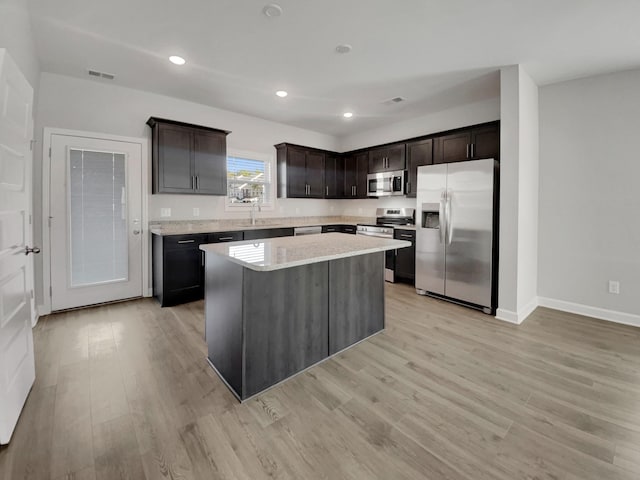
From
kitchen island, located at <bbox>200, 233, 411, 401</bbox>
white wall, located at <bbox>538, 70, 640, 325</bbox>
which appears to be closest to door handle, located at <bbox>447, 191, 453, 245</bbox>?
white wall, located at <bbox>538, 70, 640, 325</bbox>

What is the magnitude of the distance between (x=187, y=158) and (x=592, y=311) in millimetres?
5423

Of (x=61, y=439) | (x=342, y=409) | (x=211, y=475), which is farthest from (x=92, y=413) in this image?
(x=342, y=409)

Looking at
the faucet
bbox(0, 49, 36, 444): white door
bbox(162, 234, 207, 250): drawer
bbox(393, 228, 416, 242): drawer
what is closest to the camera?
bbox(0, 49, 36, 444): white door

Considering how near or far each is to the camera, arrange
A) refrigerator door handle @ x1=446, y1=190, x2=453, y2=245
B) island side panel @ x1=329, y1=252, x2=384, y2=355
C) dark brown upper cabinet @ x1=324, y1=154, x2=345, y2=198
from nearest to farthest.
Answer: island side panel @ x1=329, y1=252, x2=384, y2=355, refrigerator door handle @ x1=446, y1=190, x2=453, y2=245, dark brown upper cabinet @ x1=324, y1=154, x2=345, y2=198

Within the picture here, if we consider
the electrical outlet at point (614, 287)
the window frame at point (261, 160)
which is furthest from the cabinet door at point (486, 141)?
the window frame at point (261, 160)

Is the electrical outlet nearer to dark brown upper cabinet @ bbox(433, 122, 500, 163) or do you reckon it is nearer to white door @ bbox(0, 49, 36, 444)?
dark brown upper cabinet @ bbox(433, 122, 500, 163)

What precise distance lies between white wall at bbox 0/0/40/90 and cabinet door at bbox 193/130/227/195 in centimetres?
171

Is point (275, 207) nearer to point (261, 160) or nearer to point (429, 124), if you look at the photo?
point (261, 160)

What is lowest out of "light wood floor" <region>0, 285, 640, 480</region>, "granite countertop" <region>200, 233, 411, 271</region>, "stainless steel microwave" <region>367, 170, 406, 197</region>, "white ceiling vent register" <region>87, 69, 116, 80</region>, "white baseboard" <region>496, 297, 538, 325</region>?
"light wood floor" <region>0, 285, 640, 480</region>

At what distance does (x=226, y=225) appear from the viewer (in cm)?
466

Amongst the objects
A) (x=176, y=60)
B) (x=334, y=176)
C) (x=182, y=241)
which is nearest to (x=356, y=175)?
(x=334, y=176)

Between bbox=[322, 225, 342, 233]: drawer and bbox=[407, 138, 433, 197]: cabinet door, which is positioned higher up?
bbox=[407, 138, 433, 197]: cabinet door

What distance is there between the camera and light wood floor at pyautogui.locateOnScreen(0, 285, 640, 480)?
144 centimetres

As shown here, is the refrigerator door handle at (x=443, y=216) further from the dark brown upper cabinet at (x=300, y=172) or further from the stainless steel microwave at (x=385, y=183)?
the dark brown upper cabinet at (x=300, y=172)
